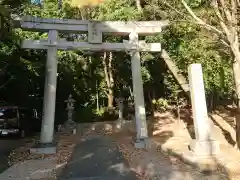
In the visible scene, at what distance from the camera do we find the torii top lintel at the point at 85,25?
12398 millimetres

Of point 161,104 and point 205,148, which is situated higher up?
point 161,104

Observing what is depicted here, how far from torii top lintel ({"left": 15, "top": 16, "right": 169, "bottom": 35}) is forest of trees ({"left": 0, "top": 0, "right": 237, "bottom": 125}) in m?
0.54

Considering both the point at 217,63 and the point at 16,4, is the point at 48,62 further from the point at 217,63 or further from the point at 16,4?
the point at 217,63

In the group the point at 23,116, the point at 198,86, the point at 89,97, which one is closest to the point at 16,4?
the point at 198,86

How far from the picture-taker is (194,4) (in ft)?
42.3

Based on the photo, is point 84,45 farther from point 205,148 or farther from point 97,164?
point 205,148

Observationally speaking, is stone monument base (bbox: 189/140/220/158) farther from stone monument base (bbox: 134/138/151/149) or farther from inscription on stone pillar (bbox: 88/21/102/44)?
inscription on stone pillar (bbox: 88/21/102/44)

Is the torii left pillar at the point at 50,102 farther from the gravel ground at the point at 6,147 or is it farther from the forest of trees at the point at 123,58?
the forest of trees at the point at 123,58

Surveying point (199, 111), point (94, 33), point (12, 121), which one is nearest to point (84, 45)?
point (94, 33)

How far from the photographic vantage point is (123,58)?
885 inches

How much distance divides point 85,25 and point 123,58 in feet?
31.5

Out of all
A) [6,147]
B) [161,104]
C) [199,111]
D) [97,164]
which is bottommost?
[97,164]

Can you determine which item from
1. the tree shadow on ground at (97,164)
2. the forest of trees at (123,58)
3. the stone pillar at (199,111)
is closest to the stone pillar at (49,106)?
the tree shadow on ground at (97,164)

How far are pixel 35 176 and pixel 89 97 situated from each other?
18.4m
